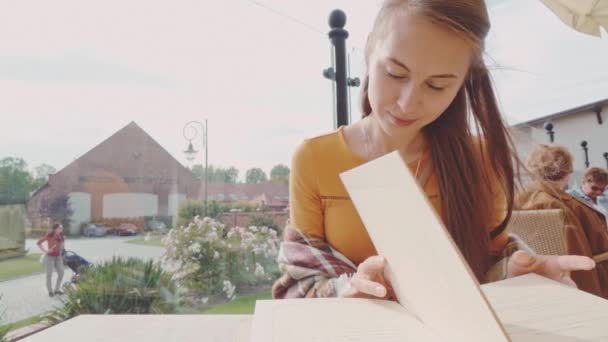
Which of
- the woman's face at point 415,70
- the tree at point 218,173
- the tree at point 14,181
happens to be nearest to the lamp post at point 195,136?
the tree at point 218,173

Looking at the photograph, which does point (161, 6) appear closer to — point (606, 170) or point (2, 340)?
point (2, 340)

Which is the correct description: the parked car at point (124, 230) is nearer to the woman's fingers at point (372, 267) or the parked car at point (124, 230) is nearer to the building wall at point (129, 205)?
the building wall at point (129, 205)

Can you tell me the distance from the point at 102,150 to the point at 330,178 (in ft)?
2.03

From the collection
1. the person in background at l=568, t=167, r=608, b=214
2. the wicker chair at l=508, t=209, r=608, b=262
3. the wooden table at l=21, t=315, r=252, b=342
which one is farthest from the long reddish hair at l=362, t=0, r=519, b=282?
the person in background at l=568, t=167, r=608, b=214

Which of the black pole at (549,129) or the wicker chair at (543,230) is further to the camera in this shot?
the black pole at (549,129)

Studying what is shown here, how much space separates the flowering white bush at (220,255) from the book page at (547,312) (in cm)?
81

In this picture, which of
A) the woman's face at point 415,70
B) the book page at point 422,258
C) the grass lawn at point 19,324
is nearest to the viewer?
the book page at point 422,258

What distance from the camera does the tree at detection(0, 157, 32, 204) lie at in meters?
0.85

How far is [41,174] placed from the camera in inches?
35.5

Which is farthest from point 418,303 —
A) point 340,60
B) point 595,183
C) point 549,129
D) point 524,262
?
point 549,129

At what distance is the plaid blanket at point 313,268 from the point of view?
1.56ft

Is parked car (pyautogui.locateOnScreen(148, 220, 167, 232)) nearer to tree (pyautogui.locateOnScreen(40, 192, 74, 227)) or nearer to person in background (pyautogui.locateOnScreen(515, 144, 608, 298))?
tree (pyautogui.locateOnScreen(40, 192, 74, 227))

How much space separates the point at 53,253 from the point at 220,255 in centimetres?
38

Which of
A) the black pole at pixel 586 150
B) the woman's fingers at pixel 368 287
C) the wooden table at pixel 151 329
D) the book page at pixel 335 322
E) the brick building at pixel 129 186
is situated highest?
the black pole at pixel 586 150
